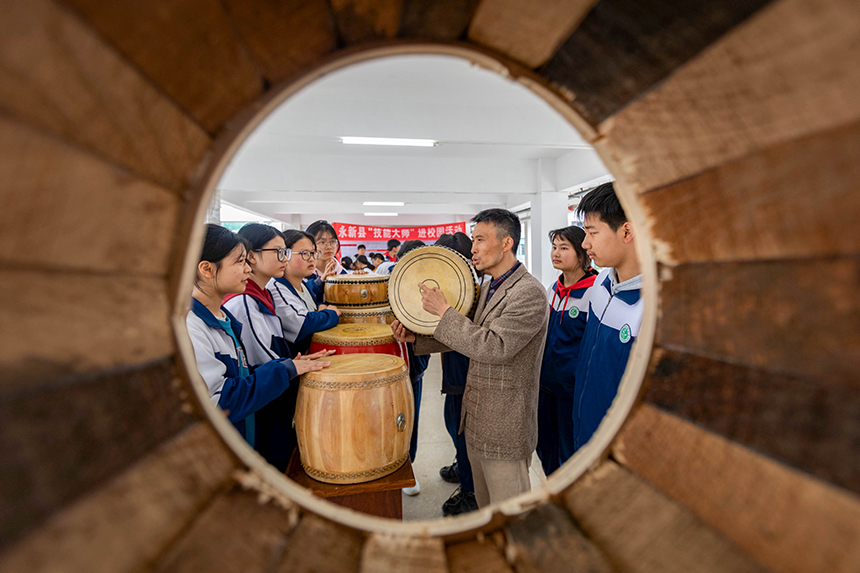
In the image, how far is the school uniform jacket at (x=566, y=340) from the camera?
2041 millimetres

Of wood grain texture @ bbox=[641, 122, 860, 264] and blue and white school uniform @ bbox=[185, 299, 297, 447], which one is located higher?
wood grain texture @ bbox=[641, 122, 860, 264]

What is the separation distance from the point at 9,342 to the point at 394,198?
22.7 ft

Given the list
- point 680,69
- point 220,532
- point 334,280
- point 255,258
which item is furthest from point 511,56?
point 334,280

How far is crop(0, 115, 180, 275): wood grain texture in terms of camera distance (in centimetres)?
25

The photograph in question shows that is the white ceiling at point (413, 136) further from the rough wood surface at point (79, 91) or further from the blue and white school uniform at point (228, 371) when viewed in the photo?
the rough wood surface at point (79, 91)

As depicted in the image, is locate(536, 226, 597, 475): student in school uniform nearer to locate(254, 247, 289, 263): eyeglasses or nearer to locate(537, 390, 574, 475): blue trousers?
locate(537, 390, 574, 475): blue trousers

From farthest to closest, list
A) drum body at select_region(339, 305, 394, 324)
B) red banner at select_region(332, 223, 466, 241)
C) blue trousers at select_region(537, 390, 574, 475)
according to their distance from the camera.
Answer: red banner at select_region(332, 223, 466, 241) < drum body at select_region(339, 305, 394, 324) < blue trousers at select_region(537, 390, 574, 475)

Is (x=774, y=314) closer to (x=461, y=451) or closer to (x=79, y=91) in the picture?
(x=79, y=91)

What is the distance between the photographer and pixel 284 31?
39cm

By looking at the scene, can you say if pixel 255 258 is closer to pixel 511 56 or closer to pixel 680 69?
pixel 511 56

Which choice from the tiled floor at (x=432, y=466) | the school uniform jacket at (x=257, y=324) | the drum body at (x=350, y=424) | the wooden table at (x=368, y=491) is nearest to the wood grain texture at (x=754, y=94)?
the drum body at (x=350, y=424)

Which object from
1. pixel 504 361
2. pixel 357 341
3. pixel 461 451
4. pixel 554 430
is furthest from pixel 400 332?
pixel 554 430

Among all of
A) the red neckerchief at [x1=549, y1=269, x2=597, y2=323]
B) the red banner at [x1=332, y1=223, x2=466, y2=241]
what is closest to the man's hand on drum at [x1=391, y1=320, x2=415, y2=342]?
the red neckerchief at [x1=549, y1=269, x2=597, y2=323]

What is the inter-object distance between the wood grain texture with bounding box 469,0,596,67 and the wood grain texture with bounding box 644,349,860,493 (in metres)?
0.37
